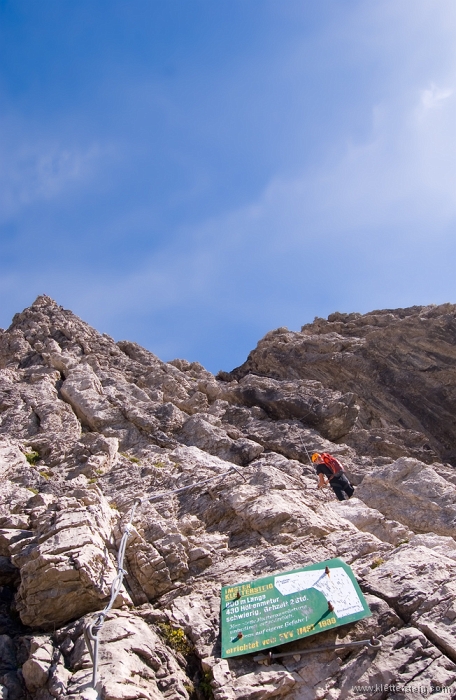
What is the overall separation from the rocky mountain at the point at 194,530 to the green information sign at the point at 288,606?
0.26 m

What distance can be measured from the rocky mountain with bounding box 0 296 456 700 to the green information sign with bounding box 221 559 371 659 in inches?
10.3

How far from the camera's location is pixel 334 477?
1623 cm

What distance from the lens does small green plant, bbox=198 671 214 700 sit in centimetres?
859

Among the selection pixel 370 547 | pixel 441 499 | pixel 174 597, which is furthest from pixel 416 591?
pixel 441 499

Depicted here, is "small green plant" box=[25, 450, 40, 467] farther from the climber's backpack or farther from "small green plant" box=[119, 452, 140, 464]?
the climber's backpack

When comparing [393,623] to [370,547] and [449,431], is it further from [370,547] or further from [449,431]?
[449,431]

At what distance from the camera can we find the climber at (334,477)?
1598 centimetres

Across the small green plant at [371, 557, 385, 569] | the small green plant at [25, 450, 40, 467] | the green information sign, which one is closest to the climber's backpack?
the small green plant at [371, 557, 385, 569]

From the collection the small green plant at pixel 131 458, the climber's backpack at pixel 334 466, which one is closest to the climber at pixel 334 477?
the climber's backpack at pixel 334 466

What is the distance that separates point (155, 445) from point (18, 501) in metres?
6.67

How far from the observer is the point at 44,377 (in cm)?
2505

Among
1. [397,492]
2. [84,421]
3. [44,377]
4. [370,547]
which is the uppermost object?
[44,377]

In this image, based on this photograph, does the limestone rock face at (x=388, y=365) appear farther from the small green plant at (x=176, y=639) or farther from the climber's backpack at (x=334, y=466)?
the small green plant at (x=176, y=639)

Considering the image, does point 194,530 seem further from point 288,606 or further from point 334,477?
point 334,477
